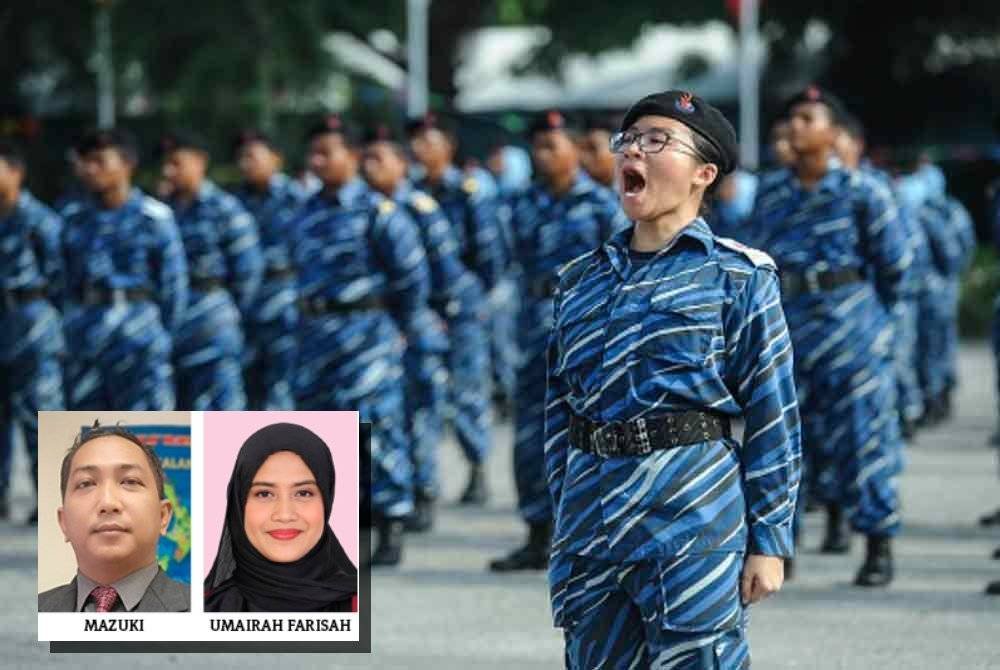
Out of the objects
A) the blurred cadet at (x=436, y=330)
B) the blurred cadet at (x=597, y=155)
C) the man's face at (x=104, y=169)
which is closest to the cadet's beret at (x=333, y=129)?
the blurred cadet at (x=436, y=330)

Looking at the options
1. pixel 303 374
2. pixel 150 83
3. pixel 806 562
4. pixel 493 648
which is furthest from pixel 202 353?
pixel 150 83

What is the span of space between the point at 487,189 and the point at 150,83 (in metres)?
18.4

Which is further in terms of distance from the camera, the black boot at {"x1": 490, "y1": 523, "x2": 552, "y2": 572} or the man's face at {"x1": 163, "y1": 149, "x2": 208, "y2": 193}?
the man's face at {"x1": 163, "y1": 149, "x2": 208, "y2": 193}

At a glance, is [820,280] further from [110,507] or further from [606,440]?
[606,440]

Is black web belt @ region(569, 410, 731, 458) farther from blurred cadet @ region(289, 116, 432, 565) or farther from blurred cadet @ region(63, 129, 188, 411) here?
blurred cadet @ region(63, 129, 188, 411)

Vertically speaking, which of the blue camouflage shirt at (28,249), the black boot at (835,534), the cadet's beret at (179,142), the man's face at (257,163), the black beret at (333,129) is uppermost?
the man's face at (257,163)

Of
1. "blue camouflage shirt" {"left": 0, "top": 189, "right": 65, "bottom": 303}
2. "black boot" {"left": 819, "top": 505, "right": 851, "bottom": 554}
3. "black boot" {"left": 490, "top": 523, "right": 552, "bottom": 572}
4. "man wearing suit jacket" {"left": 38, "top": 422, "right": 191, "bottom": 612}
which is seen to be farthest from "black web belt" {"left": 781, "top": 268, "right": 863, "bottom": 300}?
"man wearing suit jacket" {"left": 38, "top": 422, "right": 191, "bottom": 612}

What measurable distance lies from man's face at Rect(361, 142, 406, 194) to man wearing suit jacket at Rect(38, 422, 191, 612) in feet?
19.1

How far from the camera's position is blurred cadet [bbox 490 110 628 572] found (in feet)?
39.3

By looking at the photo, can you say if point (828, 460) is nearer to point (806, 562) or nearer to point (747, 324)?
point (806, 562)

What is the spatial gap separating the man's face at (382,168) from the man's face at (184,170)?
2.06 m

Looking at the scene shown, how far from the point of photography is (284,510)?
7023 millimetres

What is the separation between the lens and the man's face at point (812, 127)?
11461 mm

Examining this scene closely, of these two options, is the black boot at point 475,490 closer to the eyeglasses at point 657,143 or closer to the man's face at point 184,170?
the man's face at point 184,170
